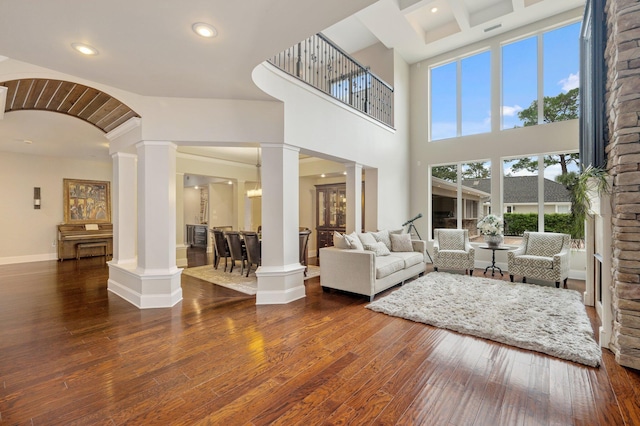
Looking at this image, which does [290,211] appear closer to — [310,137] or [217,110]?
[310,137]

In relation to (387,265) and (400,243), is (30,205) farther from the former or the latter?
(400,243)

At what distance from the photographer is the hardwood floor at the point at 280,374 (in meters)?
1.85

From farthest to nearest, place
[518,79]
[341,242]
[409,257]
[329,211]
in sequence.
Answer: [329,211] → [518,79] → [409,257] → [341,242]

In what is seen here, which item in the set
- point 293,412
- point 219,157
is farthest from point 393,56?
point 293,412

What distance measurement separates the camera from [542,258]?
15.9 ft

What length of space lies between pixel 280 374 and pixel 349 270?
2.23 m

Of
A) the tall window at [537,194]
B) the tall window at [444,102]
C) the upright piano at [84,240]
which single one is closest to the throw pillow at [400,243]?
the tall window at [537,194]

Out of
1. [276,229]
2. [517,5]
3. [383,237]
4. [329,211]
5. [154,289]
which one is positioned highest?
[517,5]

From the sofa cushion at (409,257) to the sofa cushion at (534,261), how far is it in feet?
5.12

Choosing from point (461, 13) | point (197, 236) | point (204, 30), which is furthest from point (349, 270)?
point (197, 236)

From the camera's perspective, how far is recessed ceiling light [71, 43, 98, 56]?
2.54m

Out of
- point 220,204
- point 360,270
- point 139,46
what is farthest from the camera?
point 220,204

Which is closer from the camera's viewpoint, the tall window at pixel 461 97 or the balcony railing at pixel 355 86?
the balcony railing at pixel 355 86

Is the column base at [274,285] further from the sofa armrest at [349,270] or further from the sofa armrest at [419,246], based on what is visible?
the sofa armrest at [419,246]
